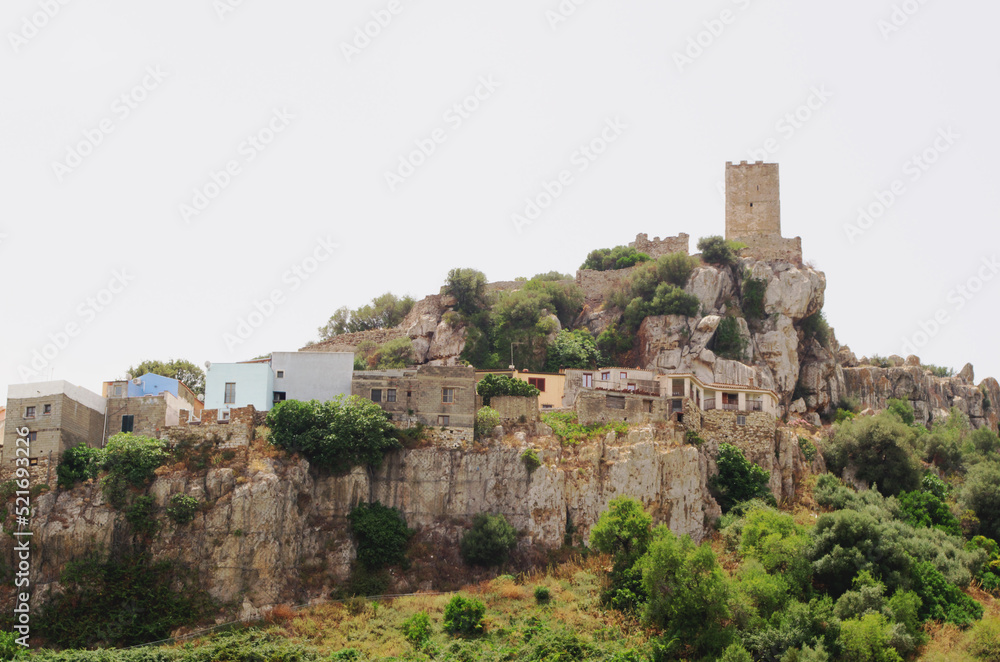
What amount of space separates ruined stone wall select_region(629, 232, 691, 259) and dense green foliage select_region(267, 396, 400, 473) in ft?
97.4

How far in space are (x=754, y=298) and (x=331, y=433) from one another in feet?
97.0

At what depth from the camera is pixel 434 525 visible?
48.9 meters

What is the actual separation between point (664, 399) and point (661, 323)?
11556 millimetres

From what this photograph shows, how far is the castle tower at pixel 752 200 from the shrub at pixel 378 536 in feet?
120

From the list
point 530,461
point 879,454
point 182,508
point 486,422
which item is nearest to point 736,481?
point 879,454

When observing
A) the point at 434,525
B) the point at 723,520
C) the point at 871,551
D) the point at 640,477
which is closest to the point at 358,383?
the point at 434,525

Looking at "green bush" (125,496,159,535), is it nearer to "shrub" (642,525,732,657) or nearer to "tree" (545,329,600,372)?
"shrub" (642,525,732,657)

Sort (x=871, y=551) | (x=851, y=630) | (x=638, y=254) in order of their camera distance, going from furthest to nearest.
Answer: (x=638, y=254)
(x=871, y=551)
(x=851, y=630)

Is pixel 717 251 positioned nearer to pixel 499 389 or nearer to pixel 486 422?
pixel 499 389

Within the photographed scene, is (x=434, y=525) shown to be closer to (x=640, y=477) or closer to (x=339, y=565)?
(x=339, y=565)

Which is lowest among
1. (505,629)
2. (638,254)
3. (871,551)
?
(505,629)

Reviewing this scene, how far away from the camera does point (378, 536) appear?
156ft

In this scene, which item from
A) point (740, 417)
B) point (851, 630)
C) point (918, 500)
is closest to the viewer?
point (851, 630)

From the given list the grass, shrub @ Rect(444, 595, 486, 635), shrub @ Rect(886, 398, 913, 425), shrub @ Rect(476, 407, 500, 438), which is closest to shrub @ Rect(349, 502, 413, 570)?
shrub @ Rect(444, 595, 486, 635)
